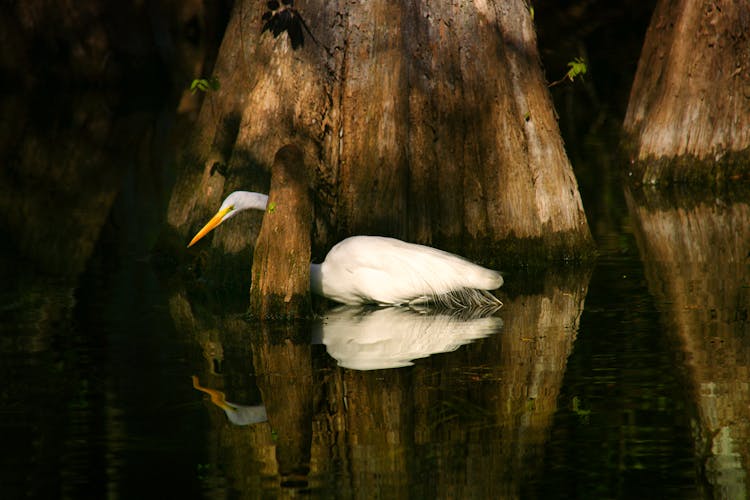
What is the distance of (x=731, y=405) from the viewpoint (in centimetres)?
679

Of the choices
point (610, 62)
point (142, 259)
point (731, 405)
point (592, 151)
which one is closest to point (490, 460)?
point (731, 405)

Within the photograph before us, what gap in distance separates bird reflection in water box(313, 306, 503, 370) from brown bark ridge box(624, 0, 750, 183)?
20.0ft

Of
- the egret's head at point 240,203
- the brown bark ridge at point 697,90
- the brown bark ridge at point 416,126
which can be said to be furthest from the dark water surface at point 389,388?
the brown bark ridge at point 697,90

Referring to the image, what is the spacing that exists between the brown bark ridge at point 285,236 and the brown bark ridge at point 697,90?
22.1 ft

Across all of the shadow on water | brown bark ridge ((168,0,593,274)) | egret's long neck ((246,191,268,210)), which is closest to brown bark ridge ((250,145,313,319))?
the shadow on water

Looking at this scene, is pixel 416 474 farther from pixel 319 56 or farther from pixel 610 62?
pixel 610 62

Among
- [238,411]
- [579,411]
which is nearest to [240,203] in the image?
[238,411]

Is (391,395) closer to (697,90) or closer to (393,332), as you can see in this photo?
(393,332)

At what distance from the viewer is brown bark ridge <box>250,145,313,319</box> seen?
29.5 feet

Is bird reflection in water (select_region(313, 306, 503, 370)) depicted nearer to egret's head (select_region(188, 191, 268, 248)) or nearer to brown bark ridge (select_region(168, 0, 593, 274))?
egret's head (select_region(188, 191, 268, 248))

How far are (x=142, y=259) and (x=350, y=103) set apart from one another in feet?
8.83

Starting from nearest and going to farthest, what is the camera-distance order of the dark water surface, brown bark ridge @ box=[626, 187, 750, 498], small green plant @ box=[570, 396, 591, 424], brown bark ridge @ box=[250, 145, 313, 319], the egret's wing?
the dark water surface
brown bark ridge @ box=[626, 187, 750, 498]
small green plant @ box=[570, 396, 591, 424]
brown bark ridge @ box=[250, 145, 313, 319]
the egret's wing

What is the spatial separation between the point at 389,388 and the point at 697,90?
8237 millimetres

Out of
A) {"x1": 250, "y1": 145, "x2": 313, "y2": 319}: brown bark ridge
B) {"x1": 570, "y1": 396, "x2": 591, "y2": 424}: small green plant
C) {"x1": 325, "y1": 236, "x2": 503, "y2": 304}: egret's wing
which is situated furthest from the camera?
{"x1": 325, "y1": 236, "x2": 503, "y2": 304}: egret's wing
